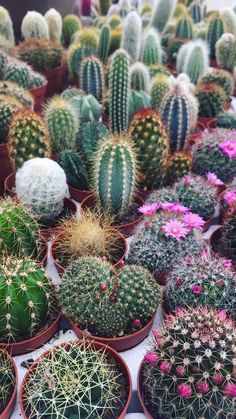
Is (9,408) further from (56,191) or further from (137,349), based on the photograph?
(56,191)

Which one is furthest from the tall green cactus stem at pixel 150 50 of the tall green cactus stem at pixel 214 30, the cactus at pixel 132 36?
the tall green cactus stem at pixel 214 30

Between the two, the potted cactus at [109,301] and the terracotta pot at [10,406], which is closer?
the terracotta pot at [10,406]

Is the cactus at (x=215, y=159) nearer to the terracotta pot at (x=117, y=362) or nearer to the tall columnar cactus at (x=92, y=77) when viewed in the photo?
the tall columnar cactus at (x=92, y=77)

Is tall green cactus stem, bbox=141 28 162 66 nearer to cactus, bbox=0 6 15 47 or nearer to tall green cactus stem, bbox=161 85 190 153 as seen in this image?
cactus, bbox=0 6 15 47

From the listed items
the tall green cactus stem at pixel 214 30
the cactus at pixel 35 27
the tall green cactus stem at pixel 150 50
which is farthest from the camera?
the tall green cactus stem at pixel 214 30

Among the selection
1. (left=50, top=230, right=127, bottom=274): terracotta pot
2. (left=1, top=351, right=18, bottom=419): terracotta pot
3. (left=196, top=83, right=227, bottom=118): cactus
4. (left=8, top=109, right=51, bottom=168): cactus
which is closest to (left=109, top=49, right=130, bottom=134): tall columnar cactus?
(left=8, top=109, right=51, bottom=168): cactus

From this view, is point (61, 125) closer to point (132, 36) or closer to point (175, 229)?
point (175, 229)
